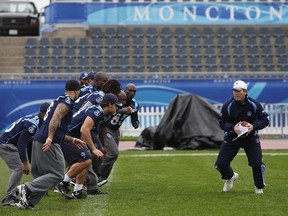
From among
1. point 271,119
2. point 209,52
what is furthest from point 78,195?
point 209,52

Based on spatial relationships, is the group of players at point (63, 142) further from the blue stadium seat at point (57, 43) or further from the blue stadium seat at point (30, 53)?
the blue stadium seat at point (57, 43)

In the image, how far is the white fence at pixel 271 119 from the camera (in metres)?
27.9

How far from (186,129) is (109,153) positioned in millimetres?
10004

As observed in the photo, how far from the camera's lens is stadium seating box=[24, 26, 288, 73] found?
34.7 meters

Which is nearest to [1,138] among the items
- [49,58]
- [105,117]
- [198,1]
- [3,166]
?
[105,117]

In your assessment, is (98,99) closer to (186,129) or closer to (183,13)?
(186,129)

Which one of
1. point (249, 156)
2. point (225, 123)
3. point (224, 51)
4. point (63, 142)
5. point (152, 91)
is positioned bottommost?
point (152, 91)

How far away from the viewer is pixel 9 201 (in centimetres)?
1151

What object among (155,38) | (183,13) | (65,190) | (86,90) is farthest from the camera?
(183,13)

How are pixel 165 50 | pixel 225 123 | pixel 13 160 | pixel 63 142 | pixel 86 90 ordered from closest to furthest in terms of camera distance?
pixel 13 160
pixel 63 142
pixel 225 123
pixel 86 90
pixel 165 50

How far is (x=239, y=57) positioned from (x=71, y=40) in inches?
284

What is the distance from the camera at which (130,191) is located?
1309 cm

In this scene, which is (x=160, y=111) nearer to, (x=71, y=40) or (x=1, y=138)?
(x=71, y=40)

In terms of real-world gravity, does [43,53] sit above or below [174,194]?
above
